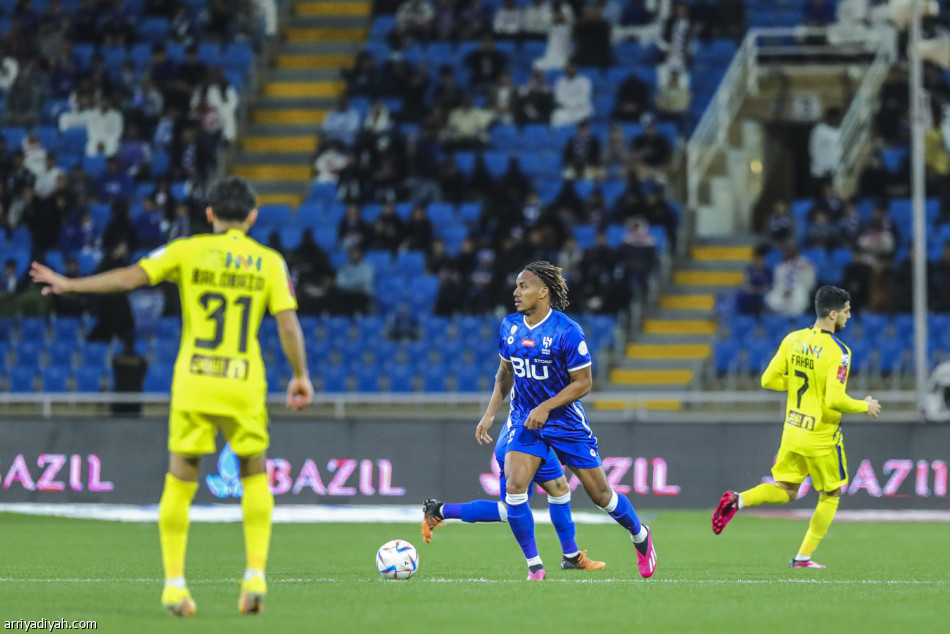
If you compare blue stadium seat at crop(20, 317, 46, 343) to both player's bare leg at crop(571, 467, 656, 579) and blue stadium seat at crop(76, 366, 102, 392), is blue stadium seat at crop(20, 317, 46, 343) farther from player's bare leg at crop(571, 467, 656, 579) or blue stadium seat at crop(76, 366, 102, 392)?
player's bare leg at crop(571, 467, 656, 579)

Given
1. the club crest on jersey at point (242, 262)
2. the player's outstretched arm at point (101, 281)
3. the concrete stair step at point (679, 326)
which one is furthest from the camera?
the concrete stair step at point (679, 326)

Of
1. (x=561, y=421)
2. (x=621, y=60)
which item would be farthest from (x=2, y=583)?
(x=621, y=60)

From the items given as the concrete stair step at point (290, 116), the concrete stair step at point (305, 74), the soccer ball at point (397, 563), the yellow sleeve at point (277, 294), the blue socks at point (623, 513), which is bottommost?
the soccer ball at point (397, 563)

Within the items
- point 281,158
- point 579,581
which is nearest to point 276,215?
point 281,158

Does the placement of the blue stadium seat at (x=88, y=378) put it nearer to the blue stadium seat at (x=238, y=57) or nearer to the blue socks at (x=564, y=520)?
the blue stadium seat at (x=238, y=57)

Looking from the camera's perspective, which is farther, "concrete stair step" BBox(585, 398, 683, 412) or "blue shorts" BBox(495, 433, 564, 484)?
"concrete stair step" BBox(585, 398, 683, 412)

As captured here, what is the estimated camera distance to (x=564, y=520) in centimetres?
1102

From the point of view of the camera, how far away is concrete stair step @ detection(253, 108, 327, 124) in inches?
1160

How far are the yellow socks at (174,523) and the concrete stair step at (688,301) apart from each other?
16.9 m

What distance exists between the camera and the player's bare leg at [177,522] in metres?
7.65

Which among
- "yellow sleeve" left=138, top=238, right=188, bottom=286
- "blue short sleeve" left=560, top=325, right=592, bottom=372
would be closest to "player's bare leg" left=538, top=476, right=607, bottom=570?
"blue short sleeve" left=560, top=325, right=592, bottom=372

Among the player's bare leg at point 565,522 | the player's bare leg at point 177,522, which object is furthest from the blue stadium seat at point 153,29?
the player's bare leg at point 177,522

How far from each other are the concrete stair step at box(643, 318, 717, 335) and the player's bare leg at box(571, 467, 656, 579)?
42.4 feet

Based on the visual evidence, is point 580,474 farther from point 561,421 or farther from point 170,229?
point 170,229
